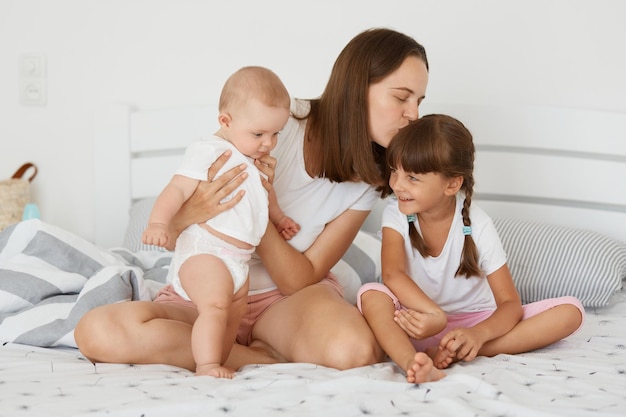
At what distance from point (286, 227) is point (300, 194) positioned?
82 mm

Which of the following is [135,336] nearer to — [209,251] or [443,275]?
[209,251]

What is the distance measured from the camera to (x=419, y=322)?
4.78ft

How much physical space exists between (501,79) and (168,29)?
1.02 meters

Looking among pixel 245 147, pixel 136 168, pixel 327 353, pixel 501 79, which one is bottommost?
pixel 327 353

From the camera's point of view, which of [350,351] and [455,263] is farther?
[455,263]

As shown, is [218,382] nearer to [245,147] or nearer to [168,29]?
[245,147]

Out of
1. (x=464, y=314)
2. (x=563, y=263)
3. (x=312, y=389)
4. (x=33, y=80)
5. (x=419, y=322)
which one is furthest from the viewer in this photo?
(x=33, y=80)

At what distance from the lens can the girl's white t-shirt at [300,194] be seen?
1666mm

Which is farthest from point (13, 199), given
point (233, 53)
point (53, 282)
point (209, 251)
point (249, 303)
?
point (209, 251)

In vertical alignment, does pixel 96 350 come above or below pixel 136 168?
below

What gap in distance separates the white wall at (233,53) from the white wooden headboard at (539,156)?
0.08 metres

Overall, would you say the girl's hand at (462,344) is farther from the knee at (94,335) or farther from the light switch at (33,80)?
the light switch at (33,80)

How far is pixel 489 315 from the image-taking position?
5.44ft

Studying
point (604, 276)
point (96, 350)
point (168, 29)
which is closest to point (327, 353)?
point (96, 350)
